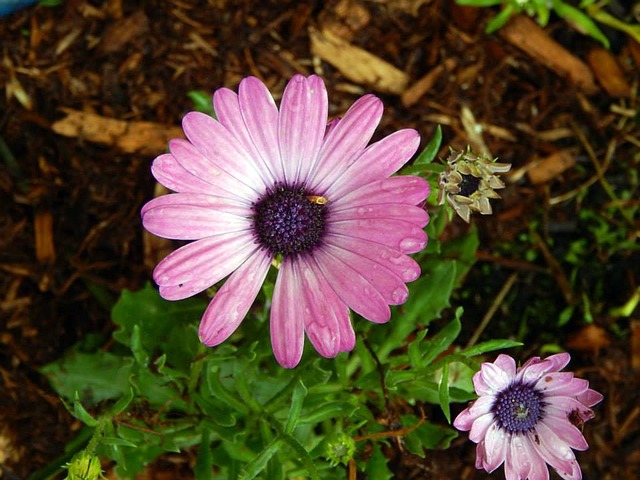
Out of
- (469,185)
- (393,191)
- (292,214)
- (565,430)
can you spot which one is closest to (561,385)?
(565,430)

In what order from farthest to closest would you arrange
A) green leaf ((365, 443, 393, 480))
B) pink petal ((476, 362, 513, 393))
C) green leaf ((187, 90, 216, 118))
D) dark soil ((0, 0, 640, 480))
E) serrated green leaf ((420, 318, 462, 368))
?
dark soil ((0, 0, 640, 480))
green leaf ((187, 90, 216, 118))
green leaf ((365, 443, 393, 480))
serrated green leaf ((420, 318, 462, 368))
pink petal ((476, 362, 513, 393))

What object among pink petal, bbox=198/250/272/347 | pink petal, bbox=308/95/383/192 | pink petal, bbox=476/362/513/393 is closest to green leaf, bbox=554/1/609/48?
pink petal, bbox=308/95/383/192

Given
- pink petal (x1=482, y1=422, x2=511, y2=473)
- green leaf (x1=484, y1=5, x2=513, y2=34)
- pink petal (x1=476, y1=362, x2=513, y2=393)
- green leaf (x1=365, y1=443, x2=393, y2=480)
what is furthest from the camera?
green leaf (x1=484, y1=5, x2=513, y2=34)

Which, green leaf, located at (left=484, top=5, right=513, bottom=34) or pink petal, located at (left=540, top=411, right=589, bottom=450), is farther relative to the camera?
green leaf, located at (left=484, top=5, right=513, bottom=34)

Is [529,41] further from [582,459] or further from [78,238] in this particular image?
[78,238]

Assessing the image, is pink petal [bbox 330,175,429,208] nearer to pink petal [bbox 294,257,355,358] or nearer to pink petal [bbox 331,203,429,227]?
pink petal [bbox 331,203,429,227]

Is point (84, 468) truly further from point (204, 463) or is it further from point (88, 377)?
point (88, 377)

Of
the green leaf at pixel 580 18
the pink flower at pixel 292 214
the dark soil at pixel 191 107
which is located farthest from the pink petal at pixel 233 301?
the green leaf at pixel 580 18

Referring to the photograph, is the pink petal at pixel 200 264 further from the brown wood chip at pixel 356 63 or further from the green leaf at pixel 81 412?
the brown wood chip at pixel 356 63
